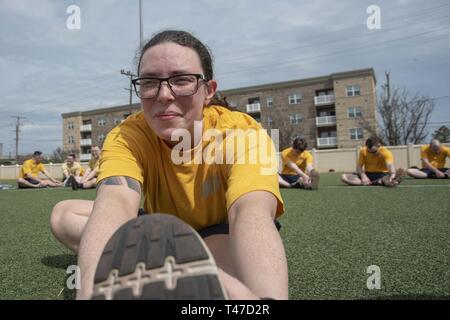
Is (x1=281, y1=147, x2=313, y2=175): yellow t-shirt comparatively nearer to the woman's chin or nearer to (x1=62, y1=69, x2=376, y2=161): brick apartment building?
the woman's chin

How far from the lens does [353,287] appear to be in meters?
1.94

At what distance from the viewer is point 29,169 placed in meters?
14.1

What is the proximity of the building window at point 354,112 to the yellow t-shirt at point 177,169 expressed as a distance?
43874 mm

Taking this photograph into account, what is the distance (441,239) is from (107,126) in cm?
5866

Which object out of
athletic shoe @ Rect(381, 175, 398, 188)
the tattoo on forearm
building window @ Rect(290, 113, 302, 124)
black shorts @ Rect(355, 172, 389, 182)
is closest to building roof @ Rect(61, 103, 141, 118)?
building window @ Rect(290, 113, 302, 124)

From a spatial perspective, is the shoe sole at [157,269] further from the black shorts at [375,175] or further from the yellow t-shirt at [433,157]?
the yellow t-shirt at [433,157]

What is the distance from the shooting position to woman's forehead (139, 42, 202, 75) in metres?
1.57

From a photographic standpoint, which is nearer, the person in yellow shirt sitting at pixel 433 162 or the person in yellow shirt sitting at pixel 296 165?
the person in yellow shirt sitting at pixel 296 165

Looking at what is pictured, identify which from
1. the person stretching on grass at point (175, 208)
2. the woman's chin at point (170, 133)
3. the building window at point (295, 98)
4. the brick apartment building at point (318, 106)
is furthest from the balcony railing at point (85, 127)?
the woman's chin at point (170, 133)

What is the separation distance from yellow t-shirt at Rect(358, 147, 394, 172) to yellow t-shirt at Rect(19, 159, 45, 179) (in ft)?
38.0

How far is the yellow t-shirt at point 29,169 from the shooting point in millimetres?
13967

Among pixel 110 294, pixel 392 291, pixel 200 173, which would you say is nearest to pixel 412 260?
pixel 392 291

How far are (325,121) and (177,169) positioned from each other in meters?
45.0
